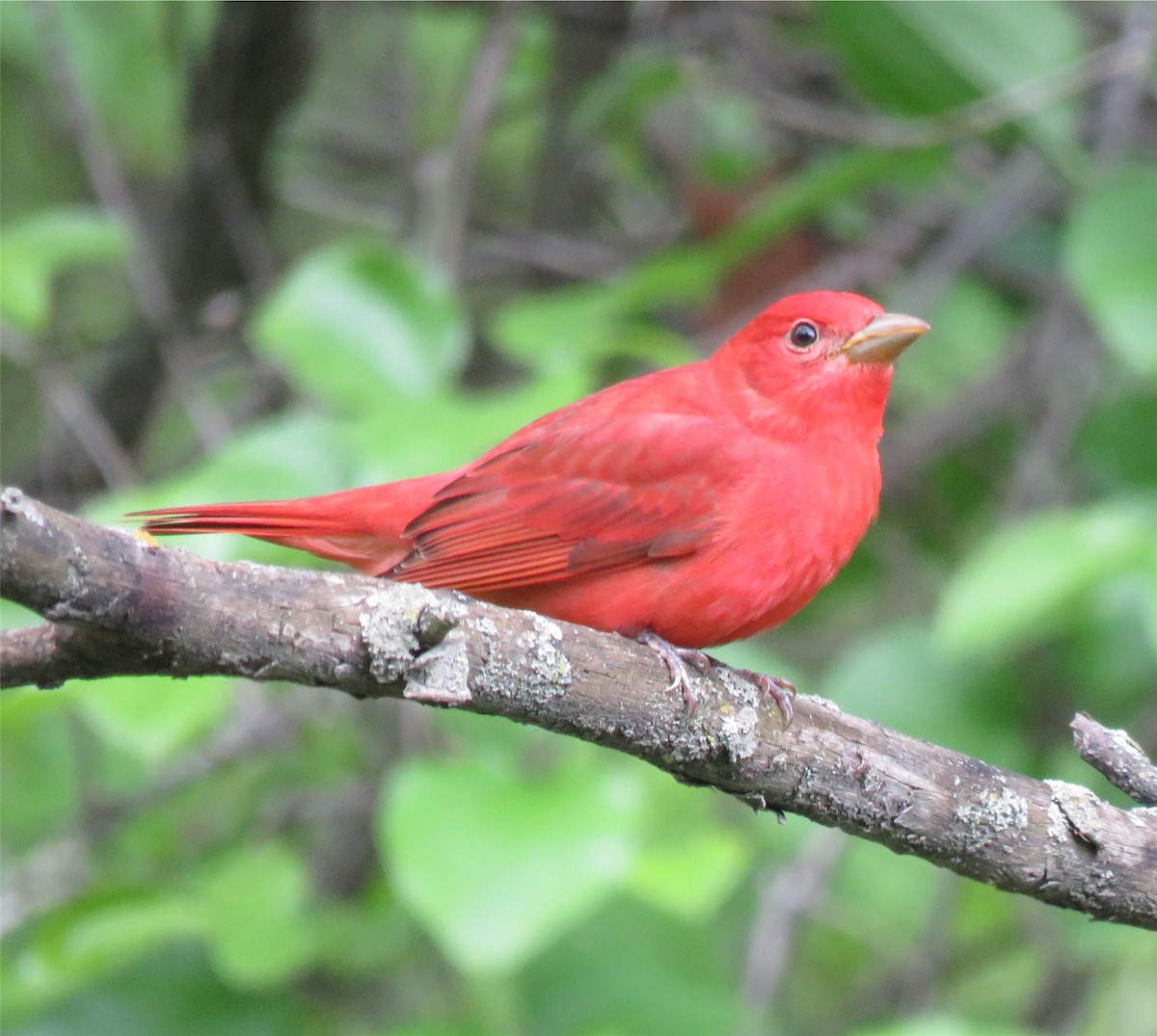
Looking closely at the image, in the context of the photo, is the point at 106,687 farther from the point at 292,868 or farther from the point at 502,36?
the point at 502,36

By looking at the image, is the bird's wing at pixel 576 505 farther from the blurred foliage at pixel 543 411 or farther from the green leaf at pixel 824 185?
the green leaf at pixel 824 185

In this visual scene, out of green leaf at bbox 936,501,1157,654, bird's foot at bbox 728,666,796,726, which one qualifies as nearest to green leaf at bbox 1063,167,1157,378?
green leaf at bbox 936,501,1157,654

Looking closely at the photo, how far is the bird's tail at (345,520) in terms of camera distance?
9.69 feet

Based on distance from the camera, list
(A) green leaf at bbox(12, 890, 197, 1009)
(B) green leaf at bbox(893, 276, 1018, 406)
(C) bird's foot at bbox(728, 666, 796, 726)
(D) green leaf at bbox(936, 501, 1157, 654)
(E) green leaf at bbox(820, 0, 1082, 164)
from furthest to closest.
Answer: (B) green leaf at bbox(893, 276, 1018, 406) → (E) green leaf at bbox(820, 0, 1082, 164) → (A) green leaf at bbox(12, 890, 197, 1009) → (D) green leaf at bbox(936, 501, 1157, 654) → (C) bird's foot at bbox(728, 666, 796, 726)

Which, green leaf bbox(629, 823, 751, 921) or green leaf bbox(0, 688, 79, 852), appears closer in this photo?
green leaf bbox(629, 823, 751, 921)

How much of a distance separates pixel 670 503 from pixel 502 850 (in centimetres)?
78

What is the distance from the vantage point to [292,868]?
421 centimetres

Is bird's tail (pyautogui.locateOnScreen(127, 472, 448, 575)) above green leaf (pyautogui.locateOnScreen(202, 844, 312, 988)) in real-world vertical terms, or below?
above

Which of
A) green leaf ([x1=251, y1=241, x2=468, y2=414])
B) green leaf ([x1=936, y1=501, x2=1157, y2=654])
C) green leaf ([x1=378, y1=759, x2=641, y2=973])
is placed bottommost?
green leaf ([x1=378, y1=759, x2=641, y2=973])

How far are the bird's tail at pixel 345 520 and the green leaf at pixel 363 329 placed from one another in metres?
0.56

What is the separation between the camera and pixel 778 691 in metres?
2.62

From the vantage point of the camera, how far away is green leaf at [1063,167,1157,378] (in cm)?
395

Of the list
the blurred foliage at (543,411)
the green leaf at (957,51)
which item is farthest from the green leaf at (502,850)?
the green leaf at (957,51)

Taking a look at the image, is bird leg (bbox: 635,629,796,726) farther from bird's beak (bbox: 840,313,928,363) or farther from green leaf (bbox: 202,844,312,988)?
green leaf (bbox: 202,844,312,988)
